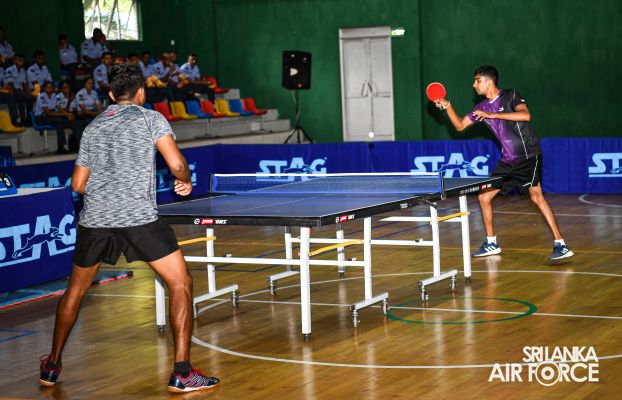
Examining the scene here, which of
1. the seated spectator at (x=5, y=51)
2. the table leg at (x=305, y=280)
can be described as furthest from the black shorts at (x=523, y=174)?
the seated spectator at (x=5, y=51)

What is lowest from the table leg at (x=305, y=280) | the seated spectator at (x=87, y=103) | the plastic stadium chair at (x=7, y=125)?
the table leg at (x=305, y=280)

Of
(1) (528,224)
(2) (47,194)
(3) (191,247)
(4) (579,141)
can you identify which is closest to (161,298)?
(2) (47,194)

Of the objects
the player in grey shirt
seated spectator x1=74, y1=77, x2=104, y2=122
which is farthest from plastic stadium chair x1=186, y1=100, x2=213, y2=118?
the player in grey shirt

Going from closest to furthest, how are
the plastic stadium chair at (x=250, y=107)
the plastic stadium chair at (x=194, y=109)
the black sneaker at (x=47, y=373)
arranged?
the black sneaker at (x=47, y=373) < the plastic stadium chair at (x=194, y=109) < the plastic stadium chair at (x=250, y=107)

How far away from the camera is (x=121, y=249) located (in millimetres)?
6453

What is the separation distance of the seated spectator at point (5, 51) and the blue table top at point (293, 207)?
11.5 metres

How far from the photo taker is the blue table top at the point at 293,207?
25.4 ft

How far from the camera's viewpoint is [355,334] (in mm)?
7949

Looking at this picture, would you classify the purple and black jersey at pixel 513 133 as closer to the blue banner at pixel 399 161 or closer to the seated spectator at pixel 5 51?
the blue banner at pixel 399 161

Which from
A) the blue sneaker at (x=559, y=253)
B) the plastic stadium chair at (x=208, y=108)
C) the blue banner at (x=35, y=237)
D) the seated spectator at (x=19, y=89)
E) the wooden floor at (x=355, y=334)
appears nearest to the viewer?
the wooden floor at (x=355, y=334)

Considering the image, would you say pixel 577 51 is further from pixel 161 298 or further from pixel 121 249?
pixel 121 249

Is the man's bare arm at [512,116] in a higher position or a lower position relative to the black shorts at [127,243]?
higher

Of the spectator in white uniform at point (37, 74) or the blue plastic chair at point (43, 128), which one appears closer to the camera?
the blue plastic chair at point (43, 128)

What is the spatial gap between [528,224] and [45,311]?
6631 millimetres
